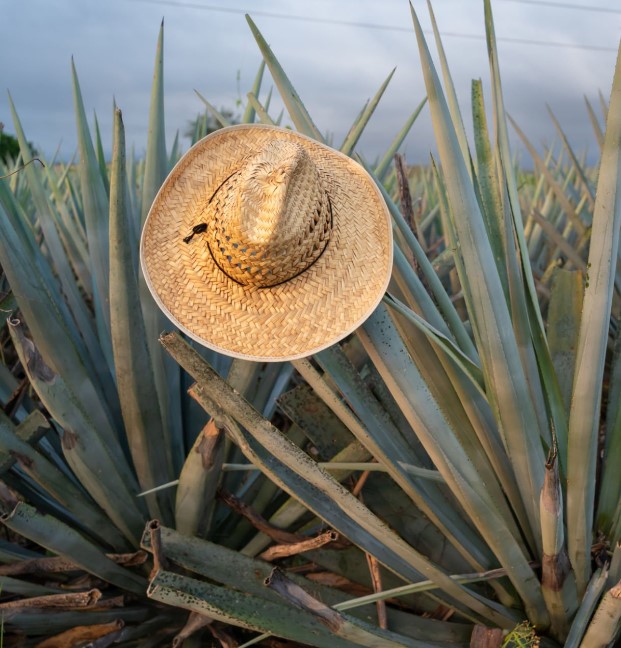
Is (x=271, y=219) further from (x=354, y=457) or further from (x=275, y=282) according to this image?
(x=354, y=457)

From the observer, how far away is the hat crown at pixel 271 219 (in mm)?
954

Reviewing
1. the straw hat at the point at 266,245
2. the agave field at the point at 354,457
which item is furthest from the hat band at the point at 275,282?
the agave field at the point at 354,457

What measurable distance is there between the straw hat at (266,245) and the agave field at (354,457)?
48mm

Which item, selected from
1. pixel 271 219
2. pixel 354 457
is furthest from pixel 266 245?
pixel 354 457

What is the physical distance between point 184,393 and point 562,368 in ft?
2.17

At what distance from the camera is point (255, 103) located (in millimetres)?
1248

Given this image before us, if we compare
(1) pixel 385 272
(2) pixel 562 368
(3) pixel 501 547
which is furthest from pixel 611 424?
(1) pixel 385 272

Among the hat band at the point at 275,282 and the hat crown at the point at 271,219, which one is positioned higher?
the hat crown at the point at 271,219

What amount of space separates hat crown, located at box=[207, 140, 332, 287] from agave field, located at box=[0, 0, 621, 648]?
0.12 m

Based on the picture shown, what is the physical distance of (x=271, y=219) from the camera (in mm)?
955

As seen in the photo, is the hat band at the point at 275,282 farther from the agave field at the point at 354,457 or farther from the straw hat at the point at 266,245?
the agave field at the point at 354,457

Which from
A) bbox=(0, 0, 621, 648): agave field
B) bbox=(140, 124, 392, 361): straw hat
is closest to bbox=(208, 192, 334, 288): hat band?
bbox=(140, 124, 392, 361): straw hat

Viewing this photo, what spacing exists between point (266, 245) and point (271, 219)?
0.03 metres

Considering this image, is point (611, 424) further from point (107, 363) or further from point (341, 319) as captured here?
point (107, 363)
